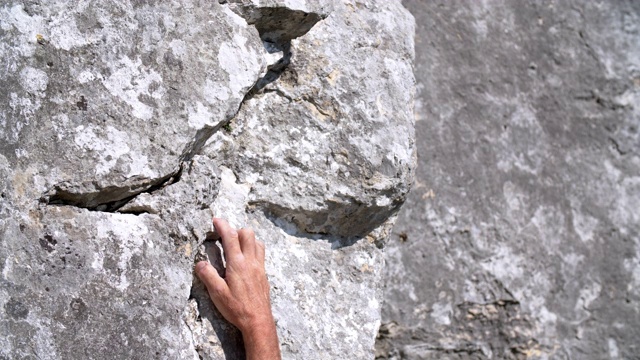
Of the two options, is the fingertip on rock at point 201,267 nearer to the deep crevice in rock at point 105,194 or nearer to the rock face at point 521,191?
the deep crevice in rock at point 105,194

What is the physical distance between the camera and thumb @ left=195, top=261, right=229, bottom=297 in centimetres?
180

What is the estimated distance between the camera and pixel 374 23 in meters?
2.26

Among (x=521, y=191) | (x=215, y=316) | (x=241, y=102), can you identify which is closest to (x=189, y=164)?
(x=241, y=102)

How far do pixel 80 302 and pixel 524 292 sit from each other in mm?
1523

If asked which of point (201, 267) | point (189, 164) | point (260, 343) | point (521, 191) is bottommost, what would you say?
Answer: point (521, 191)

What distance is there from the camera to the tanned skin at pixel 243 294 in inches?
71.2

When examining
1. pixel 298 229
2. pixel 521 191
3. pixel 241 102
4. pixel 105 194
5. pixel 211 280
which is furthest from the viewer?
pixel 521 191

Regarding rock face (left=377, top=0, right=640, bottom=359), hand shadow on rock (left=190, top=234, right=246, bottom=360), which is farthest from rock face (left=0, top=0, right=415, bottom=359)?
rock face (left=377, top=0, right=640, bottom=359)

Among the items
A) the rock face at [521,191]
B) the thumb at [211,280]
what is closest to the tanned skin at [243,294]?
the thumb at [211,280]

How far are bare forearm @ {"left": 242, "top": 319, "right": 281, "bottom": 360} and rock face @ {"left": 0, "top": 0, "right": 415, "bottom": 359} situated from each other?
0.04 m

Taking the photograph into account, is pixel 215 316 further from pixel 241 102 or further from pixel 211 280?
pixel 241 102

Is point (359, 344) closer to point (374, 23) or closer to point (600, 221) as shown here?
point (374, 23)

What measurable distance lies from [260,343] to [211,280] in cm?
16

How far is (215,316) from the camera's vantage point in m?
1.84
